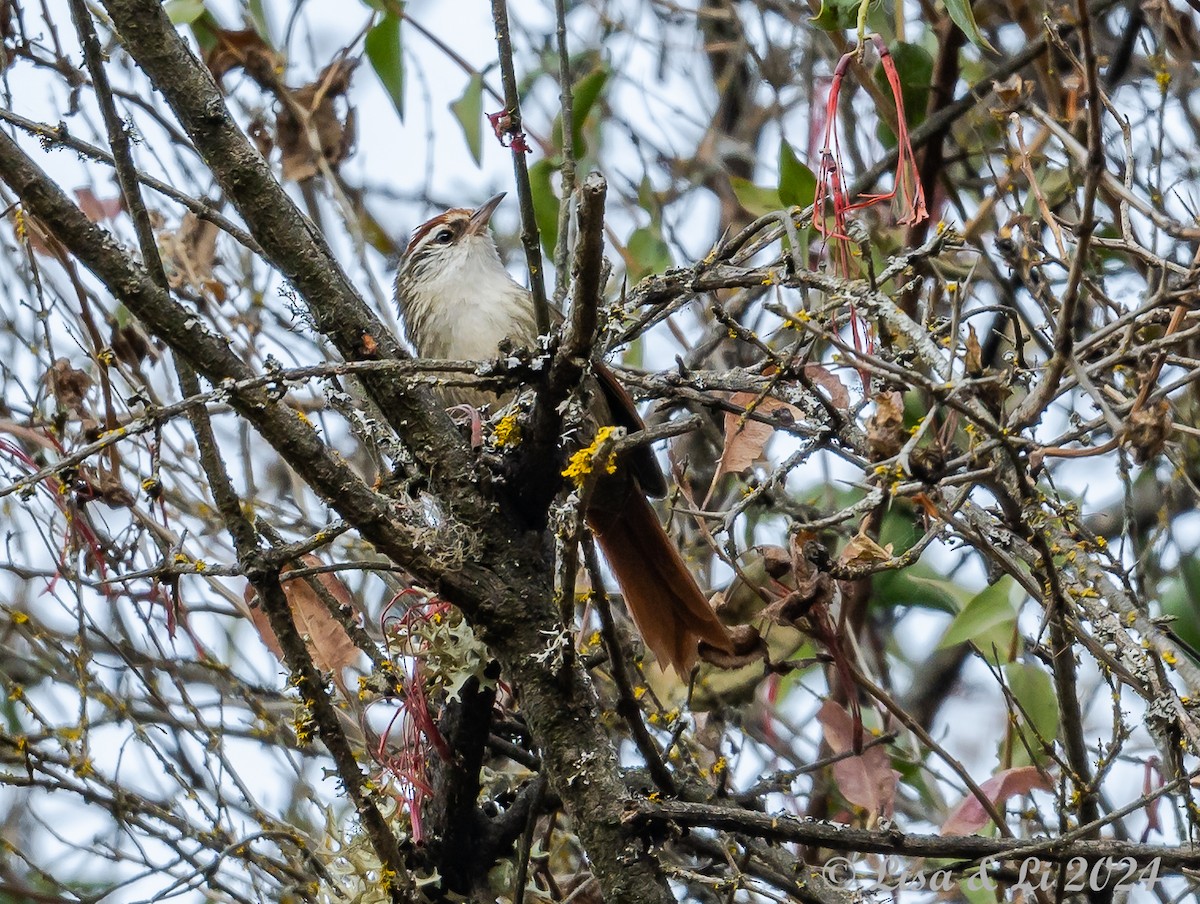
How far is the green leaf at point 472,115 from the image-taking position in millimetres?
4613

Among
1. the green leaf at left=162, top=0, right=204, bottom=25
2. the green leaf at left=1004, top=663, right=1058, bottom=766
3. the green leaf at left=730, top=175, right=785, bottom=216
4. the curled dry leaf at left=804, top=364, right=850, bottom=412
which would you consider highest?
the green leaf at left=162, top=0, right=204, bottom=25

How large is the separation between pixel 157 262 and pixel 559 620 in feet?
3.15

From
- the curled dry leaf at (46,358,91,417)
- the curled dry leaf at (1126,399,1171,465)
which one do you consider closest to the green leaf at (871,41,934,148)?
the curled dry leaf at (46,358,91,417)

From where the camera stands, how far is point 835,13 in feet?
9.66

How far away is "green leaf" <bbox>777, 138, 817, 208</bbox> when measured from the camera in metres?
3.67

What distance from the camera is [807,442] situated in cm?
269

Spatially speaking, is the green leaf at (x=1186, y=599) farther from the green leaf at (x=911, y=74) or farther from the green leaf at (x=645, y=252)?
the green leaf at (x=645, y=252)

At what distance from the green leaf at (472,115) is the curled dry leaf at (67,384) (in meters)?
1.60

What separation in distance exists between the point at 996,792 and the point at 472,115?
9.12 ft

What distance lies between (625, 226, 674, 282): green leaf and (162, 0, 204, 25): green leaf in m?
1.64

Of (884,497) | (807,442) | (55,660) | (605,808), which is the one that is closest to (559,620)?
(605,808)

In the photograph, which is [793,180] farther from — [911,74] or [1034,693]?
[1034,693]

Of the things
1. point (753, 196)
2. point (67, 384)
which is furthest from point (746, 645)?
point (67, 384)

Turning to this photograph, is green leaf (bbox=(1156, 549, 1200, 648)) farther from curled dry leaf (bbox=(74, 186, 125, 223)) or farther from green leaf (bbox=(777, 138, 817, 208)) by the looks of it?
curled dry leaf (bbox=(74, 186, 125, 223))
